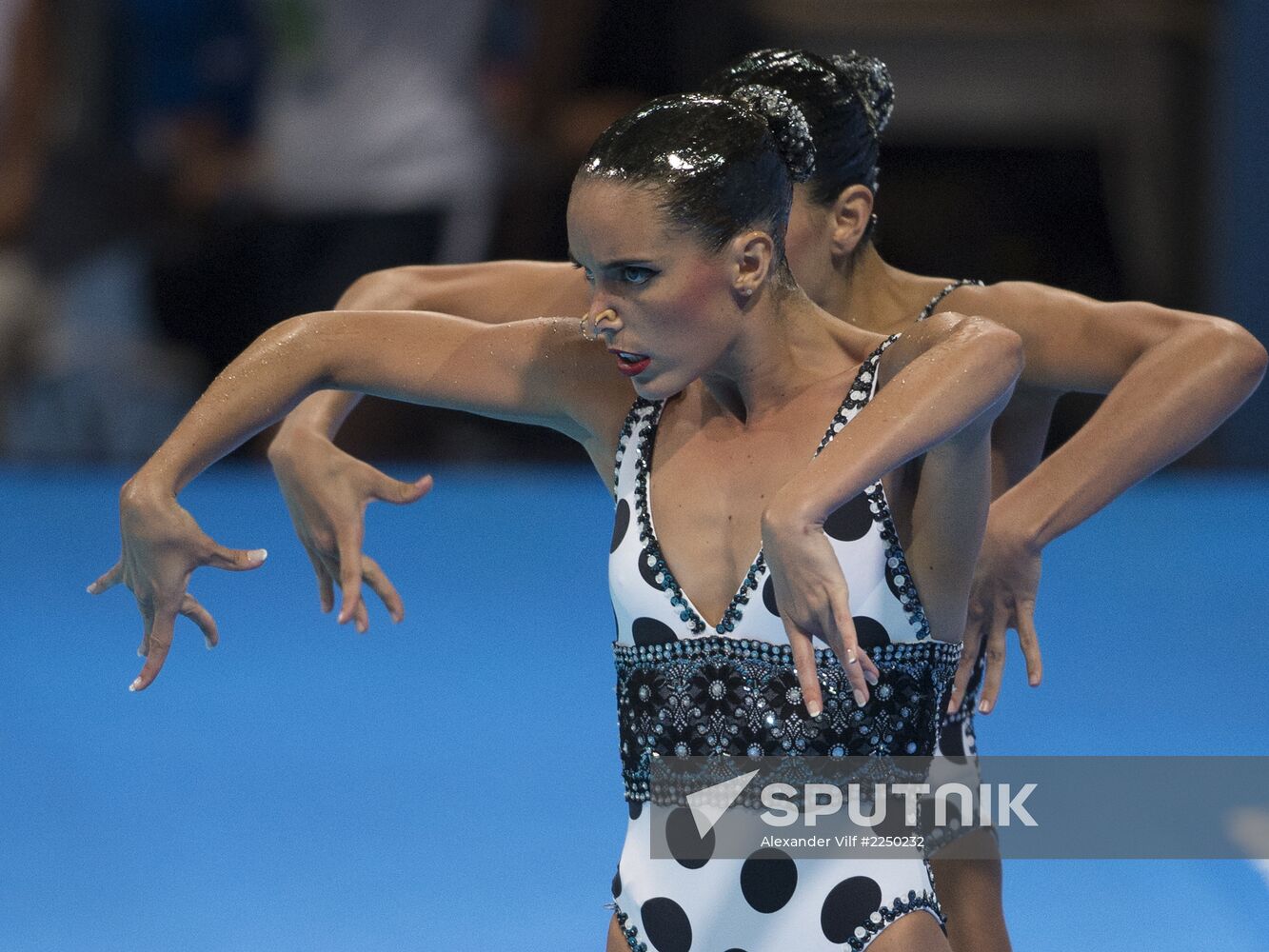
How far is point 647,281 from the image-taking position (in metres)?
2.11

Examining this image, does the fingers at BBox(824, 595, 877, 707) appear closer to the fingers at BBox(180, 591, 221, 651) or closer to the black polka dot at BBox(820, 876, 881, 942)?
the black polka dot at BBox(820, 876, 881, 942)

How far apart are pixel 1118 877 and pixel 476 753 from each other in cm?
161

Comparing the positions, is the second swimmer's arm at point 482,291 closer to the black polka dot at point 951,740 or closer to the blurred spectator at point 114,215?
the black polka dot at point 951,740

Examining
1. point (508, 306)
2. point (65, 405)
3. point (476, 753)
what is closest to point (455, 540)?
point (476, 753)

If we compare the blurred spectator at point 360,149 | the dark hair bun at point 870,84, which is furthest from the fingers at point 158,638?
the blurred spectator at point 360,149

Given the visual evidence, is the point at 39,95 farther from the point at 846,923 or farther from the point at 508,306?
the point at 846,923

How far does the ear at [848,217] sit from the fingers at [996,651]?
58cm

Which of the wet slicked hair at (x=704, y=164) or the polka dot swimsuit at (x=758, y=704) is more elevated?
the wet slicked hair at (x=704, y=164)

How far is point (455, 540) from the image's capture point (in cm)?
678

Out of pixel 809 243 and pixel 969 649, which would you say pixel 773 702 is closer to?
pixel 969 649

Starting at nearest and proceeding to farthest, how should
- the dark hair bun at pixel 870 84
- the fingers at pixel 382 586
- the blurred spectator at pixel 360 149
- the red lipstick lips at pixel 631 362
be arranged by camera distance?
the red lipstick lips at pixel 631 362
the fingers at pixel 382 586
the dark hair bun at pixel 870 84
the blurred spectator at pixel 360 149

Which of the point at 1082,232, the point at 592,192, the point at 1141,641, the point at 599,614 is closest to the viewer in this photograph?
the point at 592,192

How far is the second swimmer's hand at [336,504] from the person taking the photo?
2537 mm

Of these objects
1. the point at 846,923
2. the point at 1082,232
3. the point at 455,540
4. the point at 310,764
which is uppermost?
the point at 1082,232
